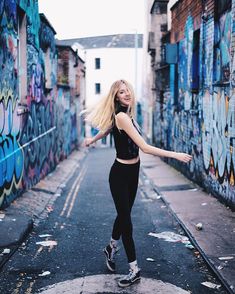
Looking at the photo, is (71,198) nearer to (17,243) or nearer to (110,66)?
(17,243)

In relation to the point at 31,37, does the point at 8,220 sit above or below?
below

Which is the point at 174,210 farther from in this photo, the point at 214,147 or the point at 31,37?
the point at 31,37

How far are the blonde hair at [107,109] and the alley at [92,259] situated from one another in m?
1.77

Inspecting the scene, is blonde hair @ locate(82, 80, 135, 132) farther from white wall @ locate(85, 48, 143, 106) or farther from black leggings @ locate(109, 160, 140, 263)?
white wall @ locate(85, 48, 143, 106)

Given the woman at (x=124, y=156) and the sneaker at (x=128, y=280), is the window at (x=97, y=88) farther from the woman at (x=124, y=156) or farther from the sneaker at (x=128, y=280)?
the sneaker at (x=128, y=280)

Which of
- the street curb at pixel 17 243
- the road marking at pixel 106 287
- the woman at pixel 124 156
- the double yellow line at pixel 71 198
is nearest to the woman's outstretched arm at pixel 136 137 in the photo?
the woman at pixel 124 156

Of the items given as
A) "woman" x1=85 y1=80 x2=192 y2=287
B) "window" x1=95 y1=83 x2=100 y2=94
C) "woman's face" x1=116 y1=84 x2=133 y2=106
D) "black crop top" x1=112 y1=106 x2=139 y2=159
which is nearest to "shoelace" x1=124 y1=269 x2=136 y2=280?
"woman" x1=85 y1=80 x2=192 y2=287

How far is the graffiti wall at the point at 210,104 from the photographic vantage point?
28.3ft

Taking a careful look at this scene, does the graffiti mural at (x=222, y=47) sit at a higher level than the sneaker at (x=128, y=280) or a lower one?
higher

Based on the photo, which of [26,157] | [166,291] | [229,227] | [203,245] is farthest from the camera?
[26,157]

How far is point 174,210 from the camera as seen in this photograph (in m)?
8.85

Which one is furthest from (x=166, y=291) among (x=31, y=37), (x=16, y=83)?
(x=31, y=37)

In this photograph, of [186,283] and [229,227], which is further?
[229,227]

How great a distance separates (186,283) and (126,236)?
0.88 meters
